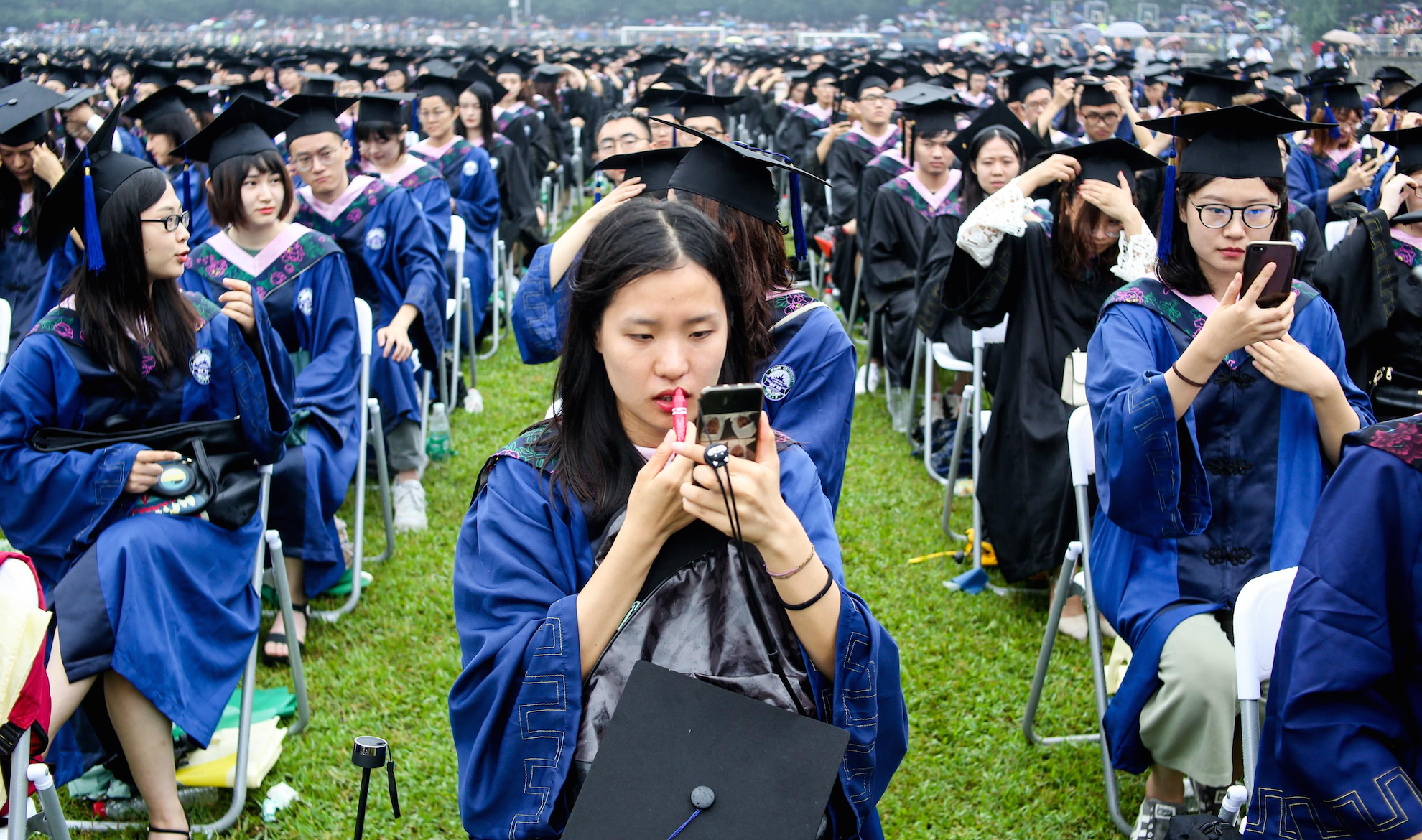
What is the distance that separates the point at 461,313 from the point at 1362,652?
603 cm

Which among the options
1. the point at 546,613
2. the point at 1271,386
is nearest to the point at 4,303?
the point at 546,613

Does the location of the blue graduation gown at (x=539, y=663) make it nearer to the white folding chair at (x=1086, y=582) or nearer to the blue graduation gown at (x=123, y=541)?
the white folding chair at (x=1086, y=582)

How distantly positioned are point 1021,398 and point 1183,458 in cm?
161

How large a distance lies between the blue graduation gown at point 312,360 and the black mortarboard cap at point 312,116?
0.92 meters

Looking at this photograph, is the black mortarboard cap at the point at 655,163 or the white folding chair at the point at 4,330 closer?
the black mortarboard cap at the point at 655,163

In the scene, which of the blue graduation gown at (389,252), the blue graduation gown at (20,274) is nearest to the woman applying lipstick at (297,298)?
the blue graduation gown at (389,252)

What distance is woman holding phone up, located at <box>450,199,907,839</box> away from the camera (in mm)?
1708

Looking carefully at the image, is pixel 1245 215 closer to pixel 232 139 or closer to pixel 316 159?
pixel 232 139

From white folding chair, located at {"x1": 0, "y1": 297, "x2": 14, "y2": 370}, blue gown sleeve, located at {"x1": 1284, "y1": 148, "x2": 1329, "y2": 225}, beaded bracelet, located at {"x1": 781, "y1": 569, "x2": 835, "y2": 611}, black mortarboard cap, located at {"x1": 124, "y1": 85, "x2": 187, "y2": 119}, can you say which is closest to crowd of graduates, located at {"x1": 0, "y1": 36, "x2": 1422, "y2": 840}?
beaded bracelet, located at {"x1": 781, "y1": 569, "x2": 835, "y2": 611}

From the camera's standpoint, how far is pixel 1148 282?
9.92 feet

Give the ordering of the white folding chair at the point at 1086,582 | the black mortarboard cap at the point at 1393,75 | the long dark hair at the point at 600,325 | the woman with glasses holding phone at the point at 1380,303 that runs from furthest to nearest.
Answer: the black mortarboard cap at the point at 1393,75, the woman with glasses holding phone at the point at 1380,303, the white folding chair at the point at 1086,582, the long dark hair at the point at 600,325

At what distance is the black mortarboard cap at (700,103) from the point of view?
6.77 meters

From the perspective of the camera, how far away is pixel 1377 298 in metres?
4.14

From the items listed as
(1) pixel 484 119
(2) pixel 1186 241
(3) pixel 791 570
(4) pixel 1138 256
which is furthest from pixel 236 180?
(1) pixel 484 119
